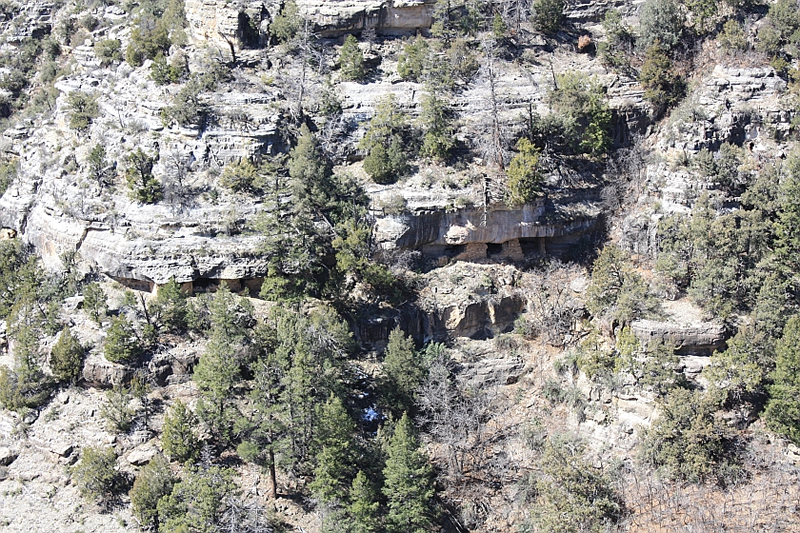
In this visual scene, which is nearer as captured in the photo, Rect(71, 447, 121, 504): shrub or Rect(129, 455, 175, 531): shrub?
Rect(129, 455, 175, 531): shrub

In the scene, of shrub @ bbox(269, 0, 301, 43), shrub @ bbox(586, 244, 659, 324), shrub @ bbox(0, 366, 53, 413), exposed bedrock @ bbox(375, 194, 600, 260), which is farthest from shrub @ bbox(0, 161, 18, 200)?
shrub @ bbox(586, 244, 659, 324)

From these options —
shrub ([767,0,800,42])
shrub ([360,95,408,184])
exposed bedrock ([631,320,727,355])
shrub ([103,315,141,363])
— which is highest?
shrub ([767,0,800,42])

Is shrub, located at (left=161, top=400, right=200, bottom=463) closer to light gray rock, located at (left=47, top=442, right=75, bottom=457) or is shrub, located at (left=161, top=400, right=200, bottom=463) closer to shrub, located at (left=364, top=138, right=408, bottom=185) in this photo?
light gray rock, located at (left=47, top=442, right=75, bottom=457)

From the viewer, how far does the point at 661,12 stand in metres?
58.0

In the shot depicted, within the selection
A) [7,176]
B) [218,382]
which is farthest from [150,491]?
[7,176]

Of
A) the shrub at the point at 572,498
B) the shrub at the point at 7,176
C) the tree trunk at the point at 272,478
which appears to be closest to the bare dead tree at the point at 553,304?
the shrub at the point at 572,498

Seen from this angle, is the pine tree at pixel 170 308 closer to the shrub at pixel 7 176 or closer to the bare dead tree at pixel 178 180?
the bare dead tree at pixel 178 180

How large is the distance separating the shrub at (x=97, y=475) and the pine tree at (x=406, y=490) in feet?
44.0

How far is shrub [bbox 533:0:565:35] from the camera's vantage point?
61031 mm

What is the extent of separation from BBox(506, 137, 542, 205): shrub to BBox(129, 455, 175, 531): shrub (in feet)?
79.4

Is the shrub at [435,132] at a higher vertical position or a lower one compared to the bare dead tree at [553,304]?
higher

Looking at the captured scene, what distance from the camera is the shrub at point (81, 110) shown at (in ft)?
189

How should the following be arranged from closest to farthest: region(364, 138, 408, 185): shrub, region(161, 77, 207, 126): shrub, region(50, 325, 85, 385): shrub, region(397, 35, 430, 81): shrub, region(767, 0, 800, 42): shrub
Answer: region(50, 325, 85, 385): shrub < region(364, 138, 408, 185): shrub < region(161, 77, 207, 126): shrub < region(767, 0, 800, 42): shrub < region(397, 35, 430, 81): shrub

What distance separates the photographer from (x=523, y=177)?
168 feet
